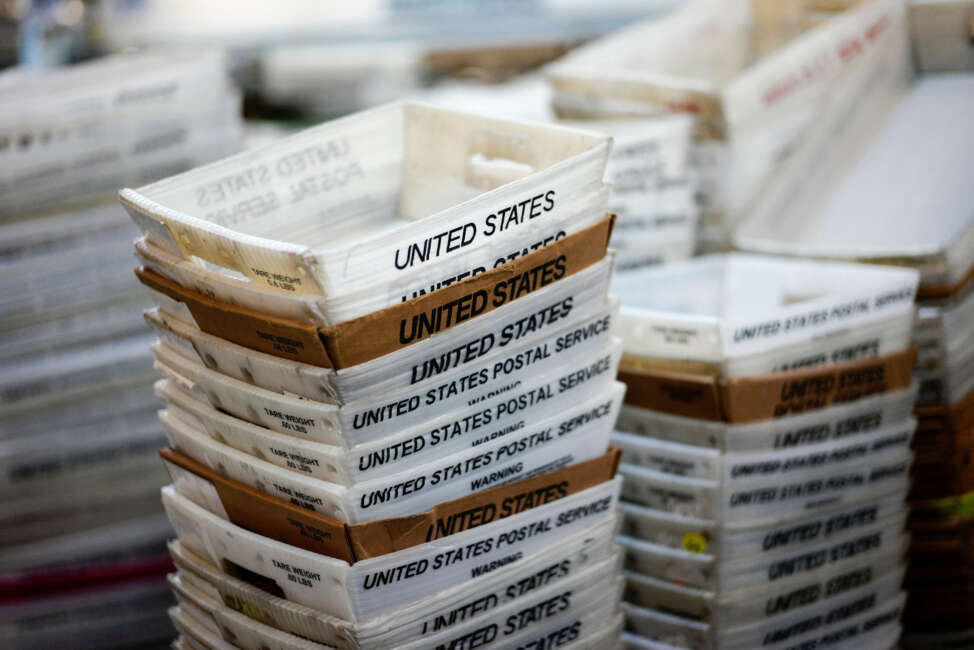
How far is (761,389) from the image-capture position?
77.9 inches

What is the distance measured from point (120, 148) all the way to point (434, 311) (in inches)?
55.7

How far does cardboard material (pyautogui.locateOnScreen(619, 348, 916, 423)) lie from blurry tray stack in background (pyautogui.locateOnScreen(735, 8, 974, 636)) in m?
0.15

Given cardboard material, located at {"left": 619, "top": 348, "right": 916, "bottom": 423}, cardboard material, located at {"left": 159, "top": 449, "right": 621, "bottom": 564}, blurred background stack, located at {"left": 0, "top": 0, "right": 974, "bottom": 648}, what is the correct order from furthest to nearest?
1. blurred background stack, located at {"left": 0, "top": 0, "right": 974, "bottom": 648}
2. cardboard material, located at {"left": 619, "top": 348, "right": 916, "bottom": 423}
3. cardboard material, located at {"left": 159, "top": 449, "right": 621, "bottom": 564}

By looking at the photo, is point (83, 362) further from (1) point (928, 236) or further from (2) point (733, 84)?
(1) point (928, 236)

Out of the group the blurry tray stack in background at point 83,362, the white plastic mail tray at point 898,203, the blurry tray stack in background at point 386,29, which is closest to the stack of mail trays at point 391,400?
the blurry tray stack in background at point 83,362

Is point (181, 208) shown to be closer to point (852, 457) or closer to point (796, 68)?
point (852, 457)

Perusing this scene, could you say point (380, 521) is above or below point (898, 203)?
below

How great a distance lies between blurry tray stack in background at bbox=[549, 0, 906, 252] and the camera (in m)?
2.73

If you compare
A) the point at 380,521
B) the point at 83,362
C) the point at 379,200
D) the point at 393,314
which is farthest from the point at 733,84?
the point at 83,362

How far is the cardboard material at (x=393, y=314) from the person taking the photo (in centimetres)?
143

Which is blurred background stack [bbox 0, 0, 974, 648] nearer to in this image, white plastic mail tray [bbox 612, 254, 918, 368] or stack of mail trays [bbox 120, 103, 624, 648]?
white plastic mail tray [bbox 612, 254, 918, 368]

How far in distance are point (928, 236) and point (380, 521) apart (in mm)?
1853

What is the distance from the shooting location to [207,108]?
2.69 m

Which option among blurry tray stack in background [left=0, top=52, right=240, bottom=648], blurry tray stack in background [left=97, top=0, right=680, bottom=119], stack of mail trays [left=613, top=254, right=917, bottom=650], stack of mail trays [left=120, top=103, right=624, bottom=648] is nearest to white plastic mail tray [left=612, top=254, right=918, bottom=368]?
stack of mail trays [left=613, top=254, right=917, bottom=650]
